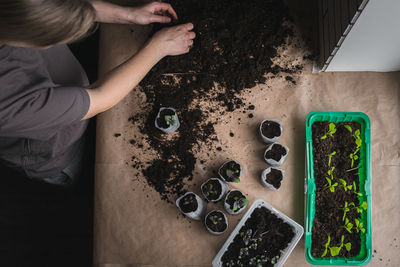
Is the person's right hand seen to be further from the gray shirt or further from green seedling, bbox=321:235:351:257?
green seedling, bbox=321:235:351:257

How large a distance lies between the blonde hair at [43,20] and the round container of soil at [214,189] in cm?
73

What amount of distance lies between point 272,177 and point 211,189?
0.83ft

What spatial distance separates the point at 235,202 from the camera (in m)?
1.25

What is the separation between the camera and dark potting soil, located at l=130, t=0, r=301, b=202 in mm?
1383

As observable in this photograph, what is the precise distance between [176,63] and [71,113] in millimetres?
568

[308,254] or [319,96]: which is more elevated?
[319,96]

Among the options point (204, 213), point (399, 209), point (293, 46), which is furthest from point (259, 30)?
point (399, 209)

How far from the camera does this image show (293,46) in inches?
56.1

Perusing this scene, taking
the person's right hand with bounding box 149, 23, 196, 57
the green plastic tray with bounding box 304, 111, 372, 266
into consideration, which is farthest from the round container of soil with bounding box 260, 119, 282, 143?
the person's right hand with bounding box 149, 23, 196, 57

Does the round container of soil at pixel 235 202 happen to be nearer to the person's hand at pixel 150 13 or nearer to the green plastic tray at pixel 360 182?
the green plastic tray at pixel 360 182

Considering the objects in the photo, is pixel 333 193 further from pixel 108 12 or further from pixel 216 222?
pixel 108 12

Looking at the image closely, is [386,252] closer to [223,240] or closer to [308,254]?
[308,254]

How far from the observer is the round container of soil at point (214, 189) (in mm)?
1278

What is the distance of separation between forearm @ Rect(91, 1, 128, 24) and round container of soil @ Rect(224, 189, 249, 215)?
876mm
